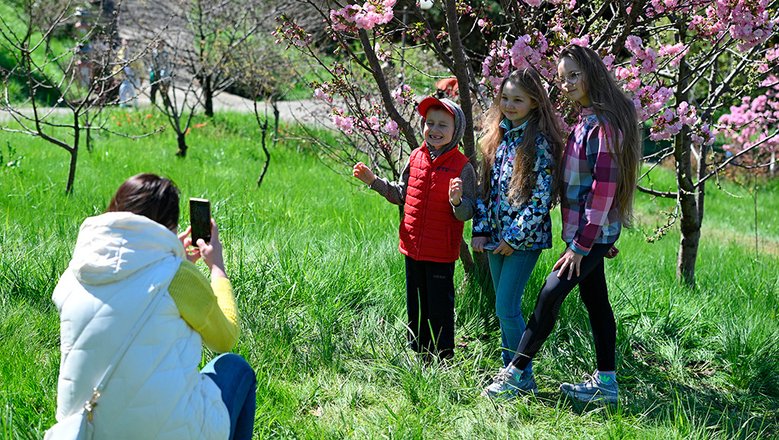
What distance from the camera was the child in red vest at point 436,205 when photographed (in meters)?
3.23

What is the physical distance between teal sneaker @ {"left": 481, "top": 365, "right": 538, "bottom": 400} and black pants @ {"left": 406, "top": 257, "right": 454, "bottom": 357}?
270 mm

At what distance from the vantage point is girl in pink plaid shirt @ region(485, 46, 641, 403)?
2.90 m

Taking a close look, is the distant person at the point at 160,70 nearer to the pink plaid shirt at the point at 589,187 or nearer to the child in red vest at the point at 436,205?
the child in red vest at the point at 436,205

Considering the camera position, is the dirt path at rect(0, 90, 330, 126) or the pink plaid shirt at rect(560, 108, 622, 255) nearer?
the pink plaid shirt at rect(560, 108, 622, 255)

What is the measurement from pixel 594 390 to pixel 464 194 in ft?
3.19

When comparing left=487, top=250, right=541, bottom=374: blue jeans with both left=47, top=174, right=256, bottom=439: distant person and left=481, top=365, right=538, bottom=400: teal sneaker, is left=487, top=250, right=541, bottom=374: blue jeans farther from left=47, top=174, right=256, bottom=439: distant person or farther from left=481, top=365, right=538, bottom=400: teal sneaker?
left=47, top=174, right=256, bottom=439: distant person

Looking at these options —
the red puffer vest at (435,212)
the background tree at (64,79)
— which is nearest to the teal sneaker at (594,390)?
the red puffer vest at (435,212)

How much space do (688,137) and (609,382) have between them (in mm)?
1867

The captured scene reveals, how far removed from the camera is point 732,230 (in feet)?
29.8

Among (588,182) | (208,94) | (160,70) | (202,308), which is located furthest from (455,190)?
(208,94)

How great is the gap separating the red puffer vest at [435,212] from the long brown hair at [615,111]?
598mm

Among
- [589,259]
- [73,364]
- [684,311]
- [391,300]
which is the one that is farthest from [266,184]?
[73,364]

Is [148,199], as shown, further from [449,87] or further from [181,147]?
[181,147]

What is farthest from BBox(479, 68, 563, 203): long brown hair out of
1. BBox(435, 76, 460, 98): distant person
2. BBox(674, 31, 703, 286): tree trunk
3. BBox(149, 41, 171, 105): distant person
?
BBox(149, 41, 171, 105): distant person
